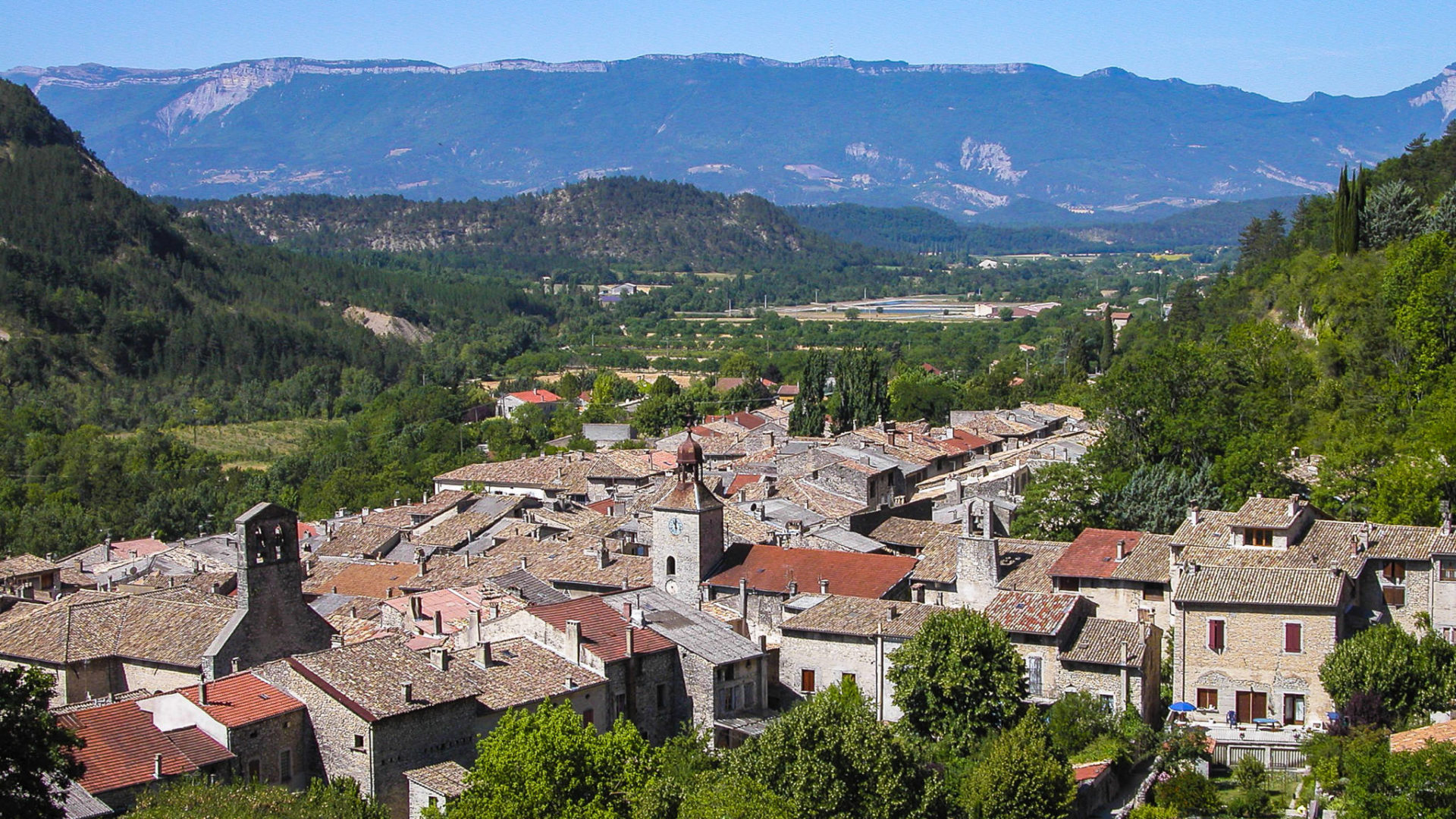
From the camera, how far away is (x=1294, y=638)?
36.4 metres

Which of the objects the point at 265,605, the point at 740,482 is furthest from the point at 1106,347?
the point at 265,605

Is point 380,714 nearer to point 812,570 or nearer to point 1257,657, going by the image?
point 812,570

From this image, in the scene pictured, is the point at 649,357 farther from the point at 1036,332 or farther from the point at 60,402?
the point at 60,402

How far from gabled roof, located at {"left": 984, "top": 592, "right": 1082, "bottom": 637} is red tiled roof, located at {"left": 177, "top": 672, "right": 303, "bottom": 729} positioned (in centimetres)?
1543

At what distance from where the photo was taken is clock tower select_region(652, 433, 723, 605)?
4409 centimetres

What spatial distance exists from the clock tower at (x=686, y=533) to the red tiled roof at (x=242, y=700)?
553 inches

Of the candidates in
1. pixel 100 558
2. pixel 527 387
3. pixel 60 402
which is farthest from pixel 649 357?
pixel 100 558

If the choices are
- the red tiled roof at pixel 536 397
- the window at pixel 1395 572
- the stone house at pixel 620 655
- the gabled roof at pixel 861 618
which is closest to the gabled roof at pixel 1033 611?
the gabled roof at pixel 861 618

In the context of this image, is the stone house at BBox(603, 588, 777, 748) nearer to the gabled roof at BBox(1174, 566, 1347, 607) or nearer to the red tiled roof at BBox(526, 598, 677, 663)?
the red tiled roof at BBox(526, 598, 677, 663)

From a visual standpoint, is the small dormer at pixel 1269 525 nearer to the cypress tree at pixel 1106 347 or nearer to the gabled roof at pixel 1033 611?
the gabled roof at pixel 1033 611

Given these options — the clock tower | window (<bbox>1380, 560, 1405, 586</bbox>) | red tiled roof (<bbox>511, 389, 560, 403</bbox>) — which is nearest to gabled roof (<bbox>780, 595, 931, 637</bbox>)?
the clock tower

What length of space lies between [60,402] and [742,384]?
48.8 metres

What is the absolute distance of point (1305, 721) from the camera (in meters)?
36.2

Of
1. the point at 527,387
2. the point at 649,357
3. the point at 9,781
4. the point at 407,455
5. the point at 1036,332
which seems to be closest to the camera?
the point at 9,781
